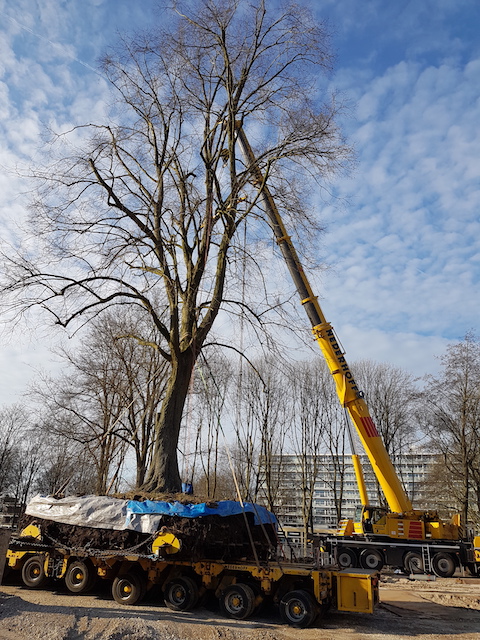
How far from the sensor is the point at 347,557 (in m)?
18.0

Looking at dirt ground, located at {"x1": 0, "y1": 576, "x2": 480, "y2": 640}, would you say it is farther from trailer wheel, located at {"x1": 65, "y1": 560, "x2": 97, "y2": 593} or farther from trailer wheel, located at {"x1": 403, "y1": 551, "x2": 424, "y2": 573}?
trailer wheel, located at {"x1": 403, "y1": 551, "x2": 424, "y2": 573}

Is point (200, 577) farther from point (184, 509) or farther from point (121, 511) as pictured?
point (121, 511)

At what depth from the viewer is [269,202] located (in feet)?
42.9

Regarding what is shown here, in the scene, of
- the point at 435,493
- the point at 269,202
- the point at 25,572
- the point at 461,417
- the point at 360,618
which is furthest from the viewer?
the point at 435,493

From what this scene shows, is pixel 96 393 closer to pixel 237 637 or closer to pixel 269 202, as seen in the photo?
pixel 269 202

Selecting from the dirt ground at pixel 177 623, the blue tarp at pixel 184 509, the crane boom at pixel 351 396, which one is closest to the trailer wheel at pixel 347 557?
the crane boom at pixel 351 396

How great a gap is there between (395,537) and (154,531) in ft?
37.3

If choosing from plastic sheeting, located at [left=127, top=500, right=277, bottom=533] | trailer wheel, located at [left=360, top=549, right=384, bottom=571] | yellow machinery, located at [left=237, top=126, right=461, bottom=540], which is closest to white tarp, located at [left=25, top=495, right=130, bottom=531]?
plastic sheeting, located at [left=127, top=500, right=277, bottom=533]

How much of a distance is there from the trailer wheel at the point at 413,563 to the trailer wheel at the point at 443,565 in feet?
1.60

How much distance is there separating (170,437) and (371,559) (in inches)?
421

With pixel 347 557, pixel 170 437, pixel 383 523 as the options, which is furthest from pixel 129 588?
pixel 383 523

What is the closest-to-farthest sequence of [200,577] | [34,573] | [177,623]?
[177,623], [200,577], [34,573]

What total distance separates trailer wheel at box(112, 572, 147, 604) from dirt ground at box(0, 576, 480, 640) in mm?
193

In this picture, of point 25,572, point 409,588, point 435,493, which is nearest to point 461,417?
point 435,493
